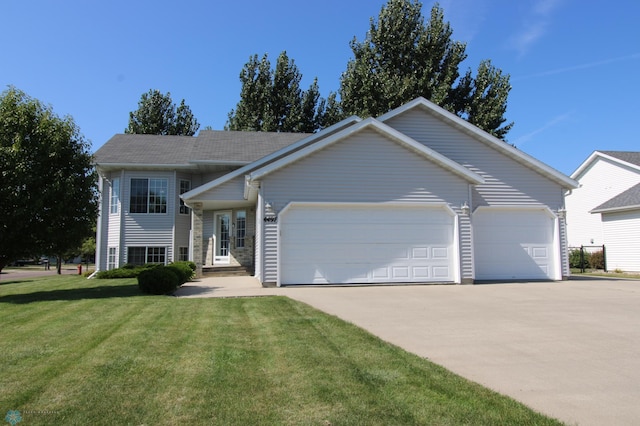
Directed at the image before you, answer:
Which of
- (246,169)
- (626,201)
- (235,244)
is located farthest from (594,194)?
(246,169)

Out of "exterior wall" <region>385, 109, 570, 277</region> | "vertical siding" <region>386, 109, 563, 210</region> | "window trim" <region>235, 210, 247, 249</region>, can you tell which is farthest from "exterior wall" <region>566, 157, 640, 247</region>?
"window trim" <region>235, 210, 247, 249</region>

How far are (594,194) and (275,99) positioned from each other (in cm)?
2529

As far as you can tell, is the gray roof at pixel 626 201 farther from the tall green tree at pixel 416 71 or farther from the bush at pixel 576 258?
the tall green tree at pixel 416 71

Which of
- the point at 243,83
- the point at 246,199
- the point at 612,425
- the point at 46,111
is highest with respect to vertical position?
the point at 243,83

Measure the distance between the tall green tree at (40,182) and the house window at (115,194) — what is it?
357 inches

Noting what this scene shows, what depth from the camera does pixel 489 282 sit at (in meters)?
15.4

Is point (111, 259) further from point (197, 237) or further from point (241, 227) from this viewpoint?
point (241, 227)

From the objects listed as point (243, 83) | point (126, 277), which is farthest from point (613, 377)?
point (243, 83)

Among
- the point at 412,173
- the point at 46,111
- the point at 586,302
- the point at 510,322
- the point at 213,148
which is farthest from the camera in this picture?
the point at 213,148

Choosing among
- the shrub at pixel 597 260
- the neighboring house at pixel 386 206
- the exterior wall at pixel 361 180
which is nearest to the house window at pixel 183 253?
the neighboring house at pixel 386 206

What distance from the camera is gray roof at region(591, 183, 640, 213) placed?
22.9m

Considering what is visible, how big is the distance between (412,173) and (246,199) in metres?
6.31

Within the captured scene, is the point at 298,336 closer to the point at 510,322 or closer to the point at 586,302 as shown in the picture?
the point at 510,322

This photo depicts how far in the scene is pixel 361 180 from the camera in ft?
46.6
